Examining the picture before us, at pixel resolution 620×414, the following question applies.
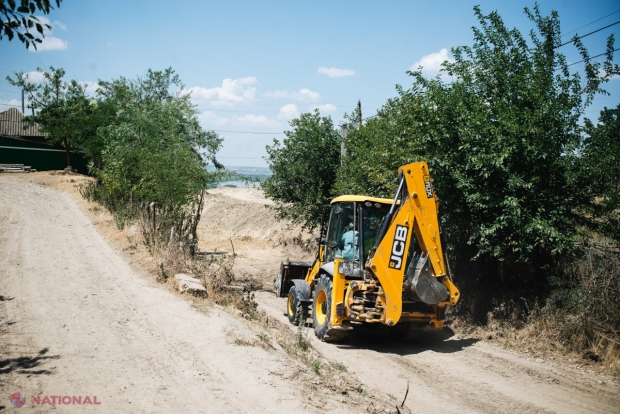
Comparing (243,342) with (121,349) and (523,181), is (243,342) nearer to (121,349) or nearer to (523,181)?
(121,349)

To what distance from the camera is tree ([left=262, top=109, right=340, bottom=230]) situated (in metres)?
19.3

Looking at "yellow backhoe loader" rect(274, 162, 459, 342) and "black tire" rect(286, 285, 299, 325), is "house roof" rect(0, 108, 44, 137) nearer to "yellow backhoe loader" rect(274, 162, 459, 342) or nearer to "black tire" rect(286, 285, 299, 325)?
"black tire" rect(286, 285, 299, 325)

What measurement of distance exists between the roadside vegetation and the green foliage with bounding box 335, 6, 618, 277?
1.0 inches

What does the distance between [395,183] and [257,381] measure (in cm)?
670

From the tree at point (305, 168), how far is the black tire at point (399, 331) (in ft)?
31.1

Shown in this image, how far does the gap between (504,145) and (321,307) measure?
187 inches

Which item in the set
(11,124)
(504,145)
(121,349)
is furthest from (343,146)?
(11,124)

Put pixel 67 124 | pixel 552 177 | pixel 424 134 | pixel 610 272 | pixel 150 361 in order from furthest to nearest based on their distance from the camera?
pixel 67 124 < pixel 424 134 < pixel 552 177 < pixel 610 272 < pixel 150 361

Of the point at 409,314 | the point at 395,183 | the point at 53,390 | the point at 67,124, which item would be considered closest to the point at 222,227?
the point at 67,124

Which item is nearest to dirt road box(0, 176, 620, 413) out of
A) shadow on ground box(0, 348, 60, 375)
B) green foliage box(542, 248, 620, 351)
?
shadow on ground box(0, 348, 60, 375)

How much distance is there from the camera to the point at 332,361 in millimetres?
8094

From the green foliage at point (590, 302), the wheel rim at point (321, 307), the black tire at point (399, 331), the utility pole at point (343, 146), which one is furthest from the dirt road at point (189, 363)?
the utility pole at point (343, 146)

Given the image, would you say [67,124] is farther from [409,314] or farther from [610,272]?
[610,272]

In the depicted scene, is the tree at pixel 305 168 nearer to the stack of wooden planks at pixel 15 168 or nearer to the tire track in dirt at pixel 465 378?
the tire track in dirt at pixel 465 378
